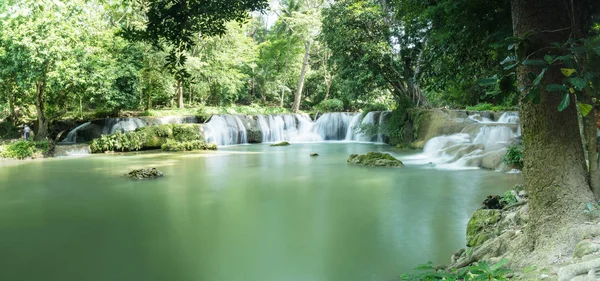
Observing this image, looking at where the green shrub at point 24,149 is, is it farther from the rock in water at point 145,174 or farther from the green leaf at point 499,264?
the green leaf at point 499,264

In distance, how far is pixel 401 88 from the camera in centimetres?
1881

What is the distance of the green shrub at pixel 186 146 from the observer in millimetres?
17797

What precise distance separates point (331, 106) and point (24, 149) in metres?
20.6

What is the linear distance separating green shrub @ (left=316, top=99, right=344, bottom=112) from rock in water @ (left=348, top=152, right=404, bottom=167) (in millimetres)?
18679

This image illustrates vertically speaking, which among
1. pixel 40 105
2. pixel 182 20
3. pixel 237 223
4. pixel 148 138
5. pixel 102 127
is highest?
pixel 40 105

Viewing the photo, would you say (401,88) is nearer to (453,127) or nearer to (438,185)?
(453,127)

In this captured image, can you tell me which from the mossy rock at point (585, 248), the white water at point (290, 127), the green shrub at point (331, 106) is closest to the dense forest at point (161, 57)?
the mossy rock at point (585, 248)

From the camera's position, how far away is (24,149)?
1512cm

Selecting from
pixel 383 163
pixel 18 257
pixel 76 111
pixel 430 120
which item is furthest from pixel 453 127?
pixel 76 111

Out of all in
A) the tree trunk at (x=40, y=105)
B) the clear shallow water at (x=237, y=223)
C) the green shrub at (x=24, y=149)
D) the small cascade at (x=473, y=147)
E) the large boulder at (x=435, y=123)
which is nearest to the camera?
the clear shallow water at (x=237, y=223)

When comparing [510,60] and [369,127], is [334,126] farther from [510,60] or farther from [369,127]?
[510,60]

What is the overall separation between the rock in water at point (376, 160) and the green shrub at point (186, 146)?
326 inches

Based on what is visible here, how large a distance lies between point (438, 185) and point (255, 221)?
4.41m

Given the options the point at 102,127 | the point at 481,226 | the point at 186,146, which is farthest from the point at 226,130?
the point at 481,226
